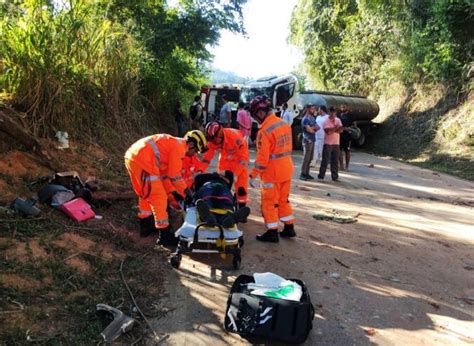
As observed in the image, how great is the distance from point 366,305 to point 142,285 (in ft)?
7.35

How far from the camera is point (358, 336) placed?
364 centimetres

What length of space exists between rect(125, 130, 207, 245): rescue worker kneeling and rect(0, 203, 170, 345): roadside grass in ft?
1.58

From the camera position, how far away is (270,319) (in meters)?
3.44

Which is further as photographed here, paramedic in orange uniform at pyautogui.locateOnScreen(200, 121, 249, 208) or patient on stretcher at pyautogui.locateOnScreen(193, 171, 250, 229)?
paramedic in orange uniform at pyautogui.locateOnScreen(200, 121, 249, 208)

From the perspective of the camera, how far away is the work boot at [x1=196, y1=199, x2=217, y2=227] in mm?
4656

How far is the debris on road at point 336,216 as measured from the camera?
7227 millimetres

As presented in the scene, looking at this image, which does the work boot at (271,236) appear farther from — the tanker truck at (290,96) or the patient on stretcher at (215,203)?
the tanker truck at (290,96)

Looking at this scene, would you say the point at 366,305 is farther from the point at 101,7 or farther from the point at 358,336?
the point at 101,7

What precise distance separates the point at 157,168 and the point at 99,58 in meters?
5.10

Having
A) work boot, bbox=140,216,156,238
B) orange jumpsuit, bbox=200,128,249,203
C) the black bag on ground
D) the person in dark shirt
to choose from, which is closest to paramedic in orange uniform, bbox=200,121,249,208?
orange jumpsuit, bbox=200,128,249,203

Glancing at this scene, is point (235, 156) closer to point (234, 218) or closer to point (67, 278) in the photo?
point (234, 218)

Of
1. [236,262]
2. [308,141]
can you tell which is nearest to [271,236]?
[236,262]

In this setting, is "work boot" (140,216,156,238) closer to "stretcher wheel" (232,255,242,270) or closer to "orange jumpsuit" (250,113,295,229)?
"stretcher wheel" (232,255,242,270)

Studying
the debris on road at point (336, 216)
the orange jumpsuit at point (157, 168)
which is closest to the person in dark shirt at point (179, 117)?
the debris on road at point (336, 216)
